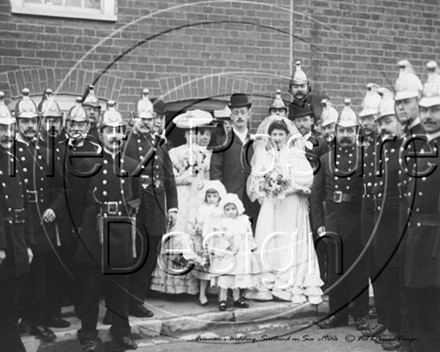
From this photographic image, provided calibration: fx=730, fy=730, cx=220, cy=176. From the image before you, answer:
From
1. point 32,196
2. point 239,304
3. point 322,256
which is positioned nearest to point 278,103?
point 322,256

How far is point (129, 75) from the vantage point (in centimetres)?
698

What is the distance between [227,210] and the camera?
6691mm

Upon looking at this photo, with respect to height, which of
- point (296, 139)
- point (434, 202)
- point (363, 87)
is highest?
point (363, 87)

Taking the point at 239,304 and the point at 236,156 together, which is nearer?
the point at 239,304

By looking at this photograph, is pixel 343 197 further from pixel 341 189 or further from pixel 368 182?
pixel 368 182

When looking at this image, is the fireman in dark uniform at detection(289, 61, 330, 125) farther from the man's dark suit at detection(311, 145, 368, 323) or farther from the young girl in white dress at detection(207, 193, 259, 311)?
the young girl in white dress at detection(207, 193, 259, 311)

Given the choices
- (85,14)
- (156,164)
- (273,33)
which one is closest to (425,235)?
(156,164)

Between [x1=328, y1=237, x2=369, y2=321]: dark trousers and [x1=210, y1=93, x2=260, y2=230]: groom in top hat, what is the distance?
93 cm

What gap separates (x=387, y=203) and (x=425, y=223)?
0.61 metres

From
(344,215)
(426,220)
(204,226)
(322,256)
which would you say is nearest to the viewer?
(426,220)

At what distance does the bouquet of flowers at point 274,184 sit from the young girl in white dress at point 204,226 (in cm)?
38

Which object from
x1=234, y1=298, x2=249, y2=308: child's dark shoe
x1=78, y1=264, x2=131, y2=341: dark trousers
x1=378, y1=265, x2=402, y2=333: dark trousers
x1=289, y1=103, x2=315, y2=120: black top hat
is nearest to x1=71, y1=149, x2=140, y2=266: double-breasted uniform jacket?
x1=78, y1=264, x2=131, y2=341: dark trousers

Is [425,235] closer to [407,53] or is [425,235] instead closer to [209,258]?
[209,258]

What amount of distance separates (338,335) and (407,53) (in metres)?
3.40
